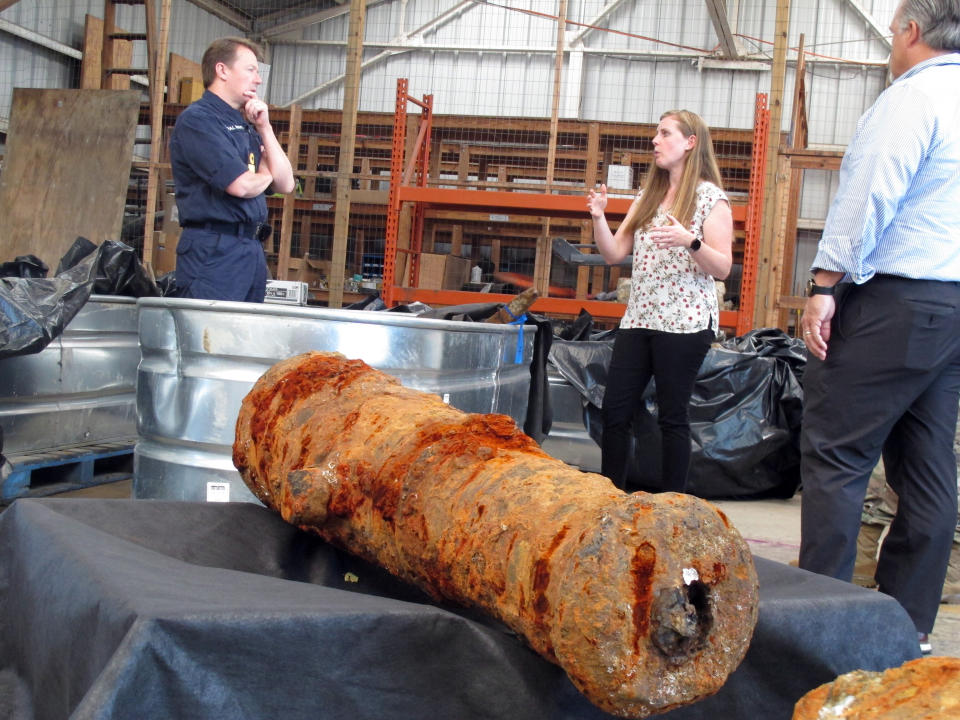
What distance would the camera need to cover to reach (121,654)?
1.00m

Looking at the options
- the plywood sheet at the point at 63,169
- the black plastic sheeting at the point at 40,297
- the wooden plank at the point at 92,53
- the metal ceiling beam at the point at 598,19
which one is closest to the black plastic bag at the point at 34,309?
the black plastic sheeting at the point at 40,297

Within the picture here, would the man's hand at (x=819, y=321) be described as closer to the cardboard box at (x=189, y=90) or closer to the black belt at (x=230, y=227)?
the black belt at (x=230, y=227)

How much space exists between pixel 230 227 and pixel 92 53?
10.3 meters

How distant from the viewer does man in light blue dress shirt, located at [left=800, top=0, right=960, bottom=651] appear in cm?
213

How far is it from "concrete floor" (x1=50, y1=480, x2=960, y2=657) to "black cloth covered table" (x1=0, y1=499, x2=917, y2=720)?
4.29 feet

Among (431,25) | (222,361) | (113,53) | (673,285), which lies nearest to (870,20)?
(431,25)

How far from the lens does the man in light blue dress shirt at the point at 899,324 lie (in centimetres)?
213

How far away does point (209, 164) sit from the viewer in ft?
9.63

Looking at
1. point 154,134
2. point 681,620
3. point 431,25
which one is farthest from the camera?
point 431,25

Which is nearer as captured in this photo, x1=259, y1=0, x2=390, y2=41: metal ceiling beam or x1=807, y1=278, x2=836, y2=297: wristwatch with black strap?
x1=807, y1=278, x2=836, y2=297: wristwatch with black strap

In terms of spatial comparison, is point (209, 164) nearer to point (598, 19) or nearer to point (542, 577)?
point (542, 577)

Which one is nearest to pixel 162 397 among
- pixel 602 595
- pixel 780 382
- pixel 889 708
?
pixel 602 595

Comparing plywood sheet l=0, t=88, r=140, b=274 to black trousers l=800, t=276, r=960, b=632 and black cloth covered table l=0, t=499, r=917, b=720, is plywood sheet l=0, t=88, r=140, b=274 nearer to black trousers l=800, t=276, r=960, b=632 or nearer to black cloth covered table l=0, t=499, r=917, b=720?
black trousers l=800, t=276, r=960, b=632

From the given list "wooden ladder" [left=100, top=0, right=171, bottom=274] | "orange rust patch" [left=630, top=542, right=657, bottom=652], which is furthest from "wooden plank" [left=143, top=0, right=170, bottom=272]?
"orange rust patch" [left=630, top=542, right=657, bottom=652]
